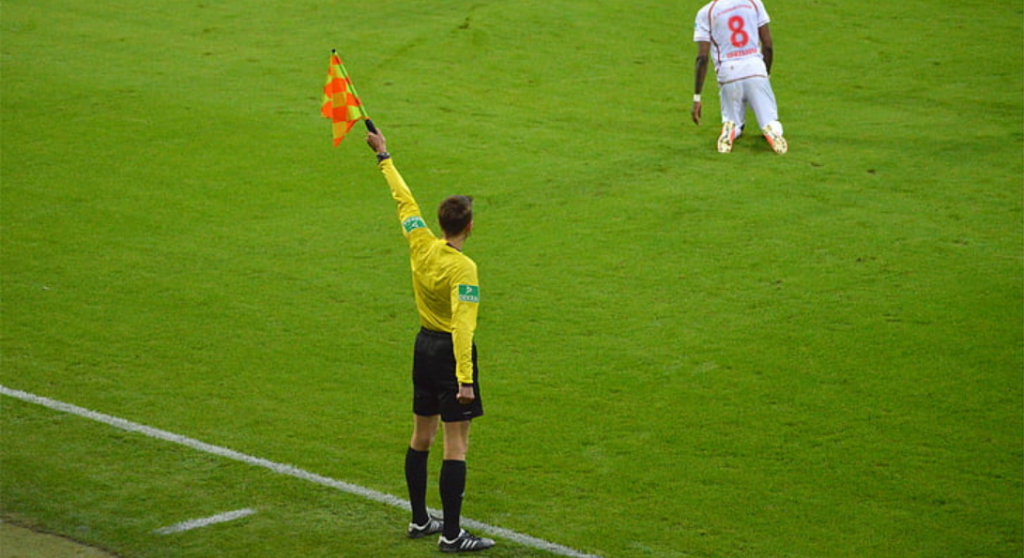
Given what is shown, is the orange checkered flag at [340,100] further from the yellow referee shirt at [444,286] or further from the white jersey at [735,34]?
the white jersey at [735,34]

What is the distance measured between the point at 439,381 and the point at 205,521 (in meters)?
1.89

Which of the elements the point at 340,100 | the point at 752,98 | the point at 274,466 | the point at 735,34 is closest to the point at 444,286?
the point at 340,100

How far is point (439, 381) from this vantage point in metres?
6.70

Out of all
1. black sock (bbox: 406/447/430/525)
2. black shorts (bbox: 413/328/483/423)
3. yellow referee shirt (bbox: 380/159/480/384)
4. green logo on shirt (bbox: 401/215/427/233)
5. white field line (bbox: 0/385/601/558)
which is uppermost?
green logo on shirt (bbox: 401/215/427/233)

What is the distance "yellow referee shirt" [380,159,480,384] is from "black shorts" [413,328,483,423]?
0.09 m

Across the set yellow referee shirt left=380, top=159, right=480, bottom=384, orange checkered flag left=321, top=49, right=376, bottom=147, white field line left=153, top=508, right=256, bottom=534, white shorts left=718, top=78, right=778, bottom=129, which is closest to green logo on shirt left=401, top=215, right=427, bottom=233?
yellow referee shirt left=380, top=159, right=480, bottom=384

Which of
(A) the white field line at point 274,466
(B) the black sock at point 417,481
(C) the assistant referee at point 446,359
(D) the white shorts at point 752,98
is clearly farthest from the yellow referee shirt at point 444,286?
(D) the white shorts at point 752,98

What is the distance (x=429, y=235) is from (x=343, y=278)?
5.60 m

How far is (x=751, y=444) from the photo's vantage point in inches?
335

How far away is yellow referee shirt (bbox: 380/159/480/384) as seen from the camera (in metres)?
6.39

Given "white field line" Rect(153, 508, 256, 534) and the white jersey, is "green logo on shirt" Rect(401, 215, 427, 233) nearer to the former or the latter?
"white field line" Rect(153, 508, 256, 534)

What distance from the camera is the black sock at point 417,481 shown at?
6926 mm

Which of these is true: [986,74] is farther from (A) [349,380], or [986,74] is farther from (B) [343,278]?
(A) [349,380]

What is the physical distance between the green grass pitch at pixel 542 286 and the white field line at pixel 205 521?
0.26ft
